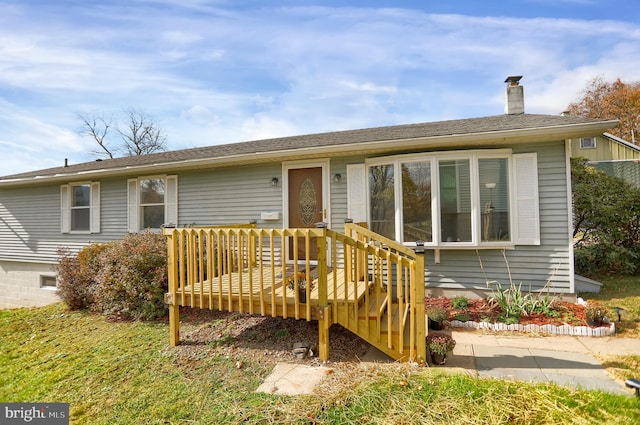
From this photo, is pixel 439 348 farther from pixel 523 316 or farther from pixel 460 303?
pixel 523 316

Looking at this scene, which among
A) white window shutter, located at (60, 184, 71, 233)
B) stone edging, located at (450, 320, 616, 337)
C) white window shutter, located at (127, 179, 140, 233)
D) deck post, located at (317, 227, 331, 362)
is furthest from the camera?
white window shutter, located at (60, 184, 71, 233)

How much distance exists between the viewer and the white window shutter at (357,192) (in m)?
6.26

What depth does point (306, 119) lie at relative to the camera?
15.8m

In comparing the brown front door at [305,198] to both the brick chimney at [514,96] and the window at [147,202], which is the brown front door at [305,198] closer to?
the window at [147,202]

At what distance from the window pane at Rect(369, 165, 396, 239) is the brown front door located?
1.09 metres

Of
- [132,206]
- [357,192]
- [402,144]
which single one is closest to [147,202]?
[132,206]

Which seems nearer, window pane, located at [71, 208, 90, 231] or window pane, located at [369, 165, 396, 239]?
window pane, located at [369, 165, 396, 239]

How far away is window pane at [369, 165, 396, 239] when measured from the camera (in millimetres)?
6051

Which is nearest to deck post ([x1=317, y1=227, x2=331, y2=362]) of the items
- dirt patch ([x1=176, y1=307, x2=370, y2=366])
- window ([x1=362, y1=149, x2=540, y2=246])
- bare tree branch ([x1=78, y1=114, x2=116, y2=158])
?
dirt patch ([x1=176, y1=307, x2=370, y2=366])

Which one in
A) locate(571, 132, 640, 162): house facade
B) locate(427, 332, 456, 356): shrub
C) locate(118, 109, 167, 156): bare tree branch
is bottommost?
locate(427, 332, 456, 356): shrub

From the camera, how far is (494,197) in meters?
5.53

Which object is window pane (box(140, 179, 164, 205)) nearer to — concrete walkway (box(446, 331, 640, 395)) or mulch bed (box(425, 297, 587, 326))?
mulch bed (box(425, 297, 587, 326))

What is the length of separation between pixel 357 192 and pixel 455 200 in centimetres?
176

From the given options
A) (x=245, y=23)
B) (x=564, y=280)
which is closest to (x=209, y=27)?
(x=245, y=23)
